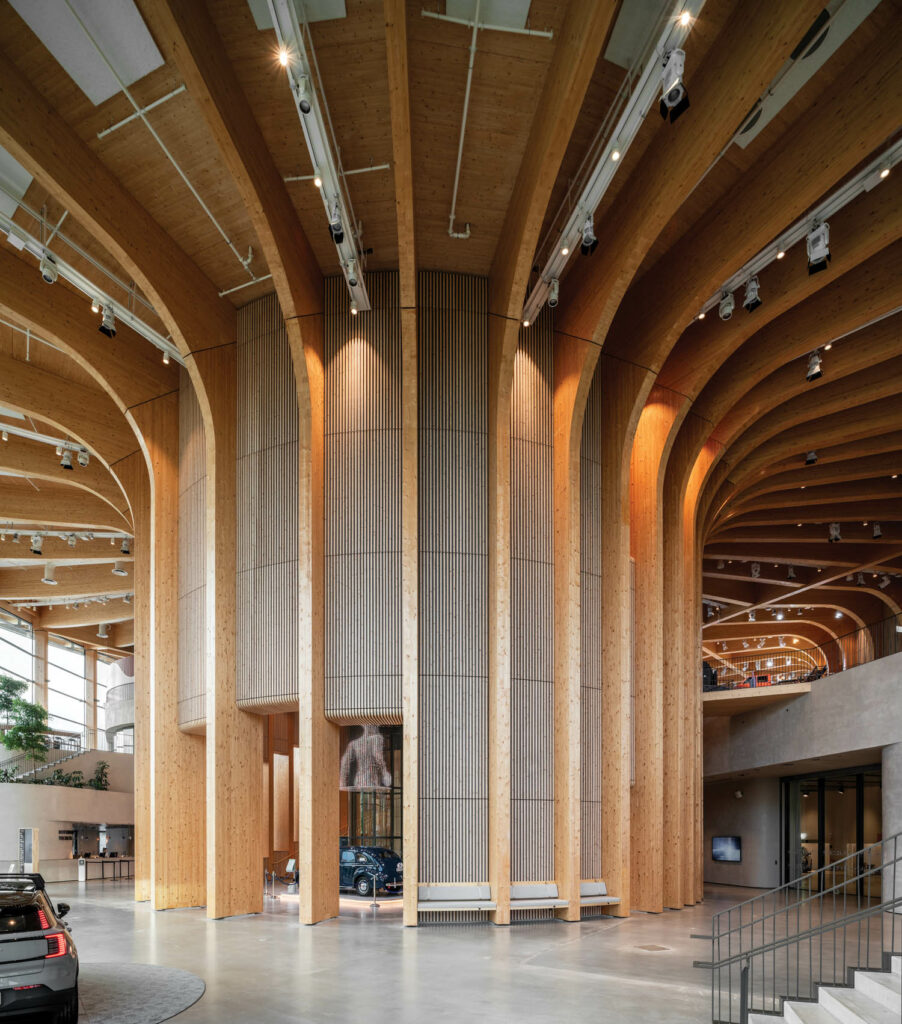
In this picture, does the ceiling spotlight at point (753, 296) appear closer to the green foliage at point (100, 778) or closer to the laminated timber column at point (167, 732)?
the laminated timber column at point (167, 732)

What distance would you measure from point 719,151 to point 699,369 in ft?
21.3

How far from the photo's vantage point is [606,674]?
1820 cm

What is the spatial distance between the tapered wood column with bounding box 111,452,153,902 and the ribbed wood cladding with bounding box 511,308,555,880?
28.6ft

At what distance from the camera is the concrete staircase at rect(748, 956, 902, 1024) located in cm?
771

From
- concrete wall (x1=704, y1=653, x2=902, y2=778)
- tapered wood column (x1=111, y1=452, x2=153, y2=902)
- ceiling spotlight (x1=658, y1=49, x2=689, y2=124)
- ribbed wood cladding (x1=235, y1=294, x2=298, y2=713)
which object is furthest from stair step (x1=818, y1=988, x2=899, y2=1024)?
tapered wood column (x1=111, y1=452, x2=153, y2=902)

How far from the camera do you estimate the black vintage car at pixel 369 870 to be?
21.1 meters

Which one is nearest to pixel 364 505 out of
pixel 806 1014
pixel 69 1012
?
pixel 69 1012

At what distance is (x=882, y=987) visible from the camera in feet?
26.6

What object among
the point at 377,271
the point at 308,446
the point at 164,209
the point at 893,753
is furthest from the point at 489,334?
the point at 893,753

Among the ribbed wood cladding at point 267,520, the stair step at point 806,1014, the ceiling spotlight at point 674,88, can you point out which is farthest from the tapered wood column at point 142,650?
the stair step at point 806,1014

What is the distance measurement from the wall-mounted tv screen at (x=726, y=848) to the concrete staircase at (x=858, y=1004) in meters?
23.7

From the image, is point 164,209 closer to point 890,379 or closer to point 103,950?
point 103,950

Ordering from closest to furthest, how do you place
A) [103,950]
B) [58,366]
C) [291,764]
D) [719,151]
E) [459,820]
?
[719,151] → [103,950] → [459,820] → [58,366] → [291,764]

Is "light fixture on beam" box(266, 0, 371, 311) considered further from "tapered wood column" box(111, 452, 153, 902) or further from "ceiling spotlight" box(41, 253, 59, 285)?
"tapered wood column" box(111, 452, 153, 902)
